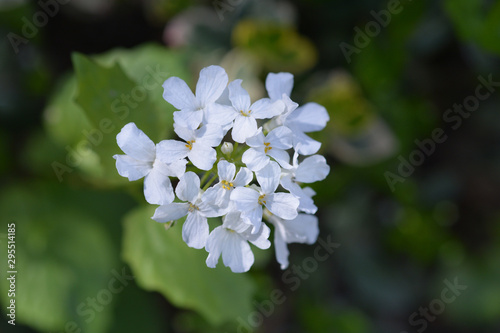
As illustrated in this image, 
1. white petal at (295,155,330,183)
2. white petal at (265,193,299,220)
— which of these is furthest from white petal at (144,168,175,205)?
white petal at (295,155,330,183)

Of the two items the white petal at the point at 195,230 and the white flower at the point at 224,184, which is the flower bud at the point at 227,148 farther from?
the white petal at the point at 195,230

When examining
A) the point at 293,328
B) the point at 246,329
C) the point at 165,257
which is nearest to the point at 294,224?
the point at 165,257

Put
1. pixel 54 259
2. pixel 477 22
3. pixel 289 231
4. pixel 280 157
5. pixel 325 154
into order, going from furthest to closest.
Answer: pixel 325 154
pixel 54 259
pixel 477 22
pixel 289 231
pixel 280 157

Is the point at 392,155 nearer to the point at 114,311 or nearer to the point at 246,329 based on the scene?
the point at 246,329

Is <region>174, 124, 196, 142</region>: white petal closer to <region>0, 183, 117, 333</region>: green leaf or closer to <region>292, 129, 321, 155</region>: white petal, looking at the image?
<region>292, 129, 321, 155</region>: white petal

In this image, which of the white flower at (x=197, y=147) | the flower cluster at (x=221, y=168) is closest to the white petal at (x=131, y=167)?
the flower cluster at (x=221, y=168)

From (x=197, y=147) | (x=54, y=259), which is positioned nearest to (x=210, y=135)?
(x=197, y=147)

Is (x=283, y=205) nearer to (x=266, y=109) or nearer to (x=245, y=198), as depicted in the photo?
(x=245, y=198)
